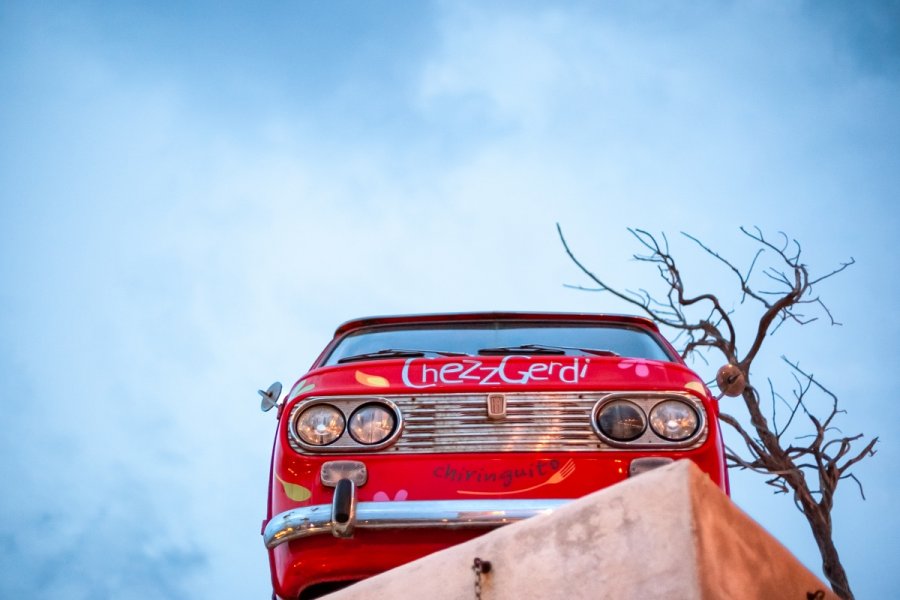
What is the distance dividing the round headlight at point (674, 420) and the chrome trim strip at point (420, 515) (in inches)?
24.5

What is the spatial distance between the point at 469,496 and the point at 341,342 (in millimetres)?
1725

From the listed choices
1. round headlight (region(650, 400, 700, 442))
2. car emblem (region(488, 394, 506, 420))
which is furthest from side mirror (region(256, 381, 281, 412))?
round headlight (region(650, 400, 700, 442))

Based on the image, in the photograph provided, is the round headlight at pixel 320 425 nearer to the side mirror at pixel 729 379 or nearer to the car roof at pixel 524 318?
the car roof at pixel 524 318

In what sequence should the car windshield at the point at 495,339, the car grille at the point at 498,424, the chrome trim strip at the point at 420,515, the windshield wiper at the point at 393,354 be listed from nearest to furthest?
the chrome trim strip at the point at 420,515 < the car grille at the point at 498,424 < the windshield wiper at the point at 393,354 < the car windshield at the point at 495,339

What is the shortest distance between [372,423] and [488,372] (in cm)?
56

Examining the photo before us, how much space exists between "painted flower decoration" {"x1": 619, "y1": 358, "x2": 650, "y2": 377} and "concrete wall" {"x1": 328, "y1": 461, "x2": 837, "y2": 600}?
4.48 ft

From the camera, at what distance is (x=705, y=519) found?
8.50 feet

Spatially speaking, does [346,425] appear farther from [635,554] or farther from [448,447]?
[635,554]

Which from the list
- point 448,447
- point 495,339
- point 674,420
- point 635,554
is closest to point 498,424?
point 448,447

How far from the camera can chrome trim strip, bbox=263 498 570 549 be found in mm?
3678

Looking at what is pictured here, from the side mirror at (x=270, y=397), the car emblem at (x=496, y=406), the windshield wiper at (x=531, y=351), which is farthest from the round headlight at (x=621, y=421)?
the side mirror at (x=270, y=397)

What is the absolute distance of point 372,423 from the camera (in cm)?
416

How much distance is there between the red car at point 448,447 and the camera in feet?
12.5

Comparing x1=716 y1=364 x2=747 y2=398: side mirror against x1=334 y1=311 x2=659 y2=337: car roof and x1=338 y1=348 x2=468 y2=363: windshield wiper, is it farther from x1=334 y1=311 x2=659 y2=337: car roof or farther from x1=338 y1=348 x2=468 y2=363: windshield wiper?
x1=338 y1=348 x2=468 y2=363: windshield wiper
